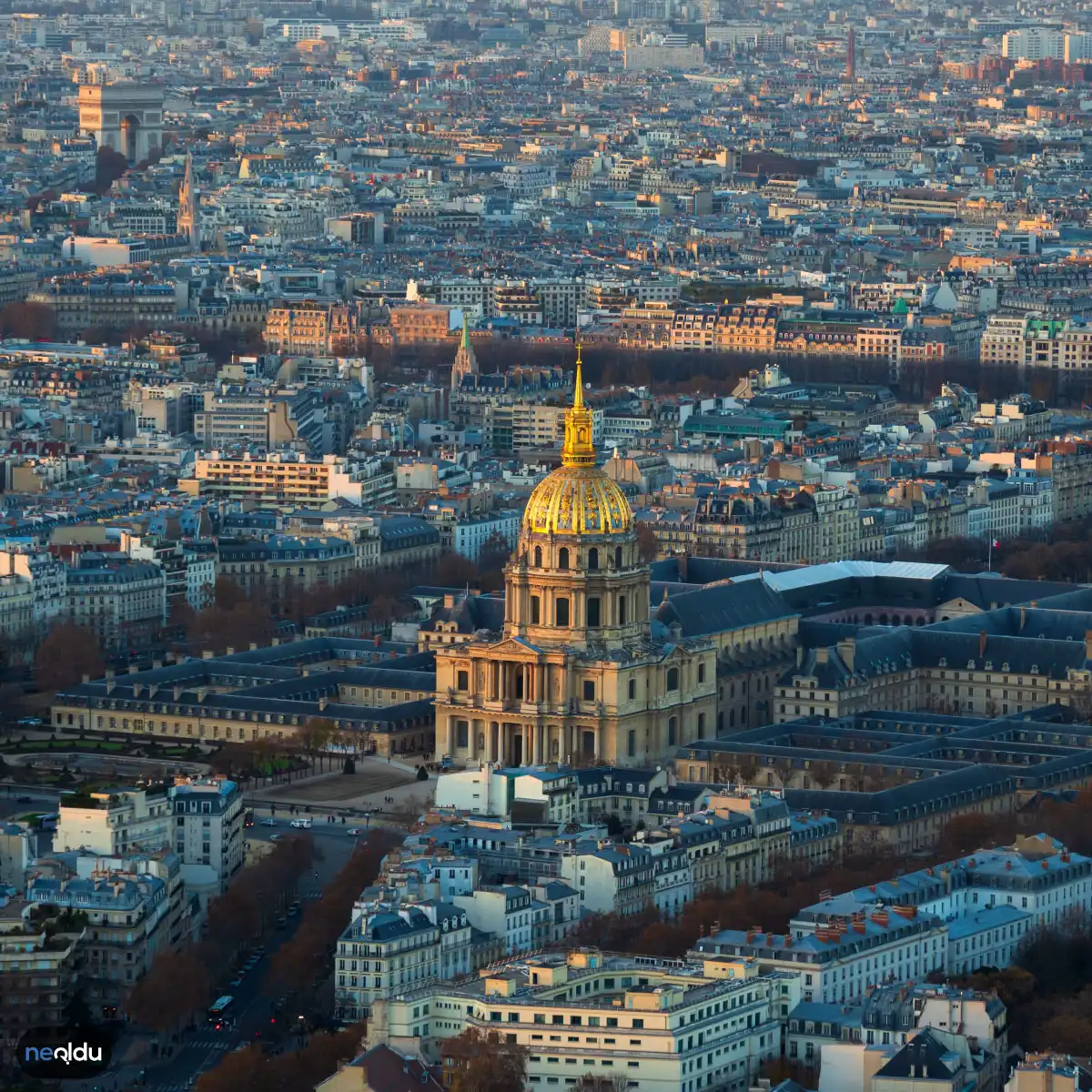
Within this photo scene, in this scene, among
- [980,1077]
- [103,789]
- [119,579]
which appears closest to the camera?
[980,1077]

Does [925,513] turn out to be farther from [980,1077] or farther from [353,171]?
[353,171]

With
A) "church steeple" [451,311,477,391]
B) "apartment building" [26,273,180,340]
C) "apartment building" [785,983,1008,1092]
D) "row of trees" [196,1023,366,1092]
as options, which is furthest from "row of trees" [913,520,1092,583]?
"apartment building" [26,273,180,340]

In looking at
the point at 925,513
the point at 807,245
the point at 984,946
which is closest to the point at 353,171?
the point at 807,245

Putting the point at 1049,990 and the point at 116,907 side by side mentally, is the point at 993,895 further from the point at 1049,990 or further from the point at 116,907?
the point at 116,907

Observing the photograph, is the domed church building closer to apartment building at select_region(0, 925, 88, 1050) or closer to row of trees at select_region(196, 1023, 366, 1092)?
apartment building at select_region(0, 925, 88, 1050)

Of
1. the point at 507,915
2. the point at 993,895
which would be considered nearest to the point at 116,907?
the point at 507,915

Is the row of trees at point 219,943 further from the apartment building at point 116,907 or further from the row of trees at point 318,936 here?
the row of trees at point 318,936
